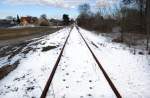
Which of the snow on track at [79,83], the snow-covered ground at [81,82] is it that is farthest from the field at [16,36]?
the snow on track at [79,83]

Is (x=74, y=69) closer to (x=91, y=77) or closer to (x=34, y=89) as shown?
(x=91, y=77)

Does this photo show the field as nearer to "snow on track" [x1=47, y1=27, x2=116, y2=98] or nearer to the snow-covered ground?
the snow-covered ground

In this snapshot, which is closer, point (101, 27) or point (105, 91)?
point (105, 91)

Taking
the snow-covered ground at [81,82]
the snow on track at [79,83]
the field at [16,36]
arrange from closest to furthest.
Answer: the snow on track at [79,83] → the snow-covered ground at [81,82] → the field at [16,36]

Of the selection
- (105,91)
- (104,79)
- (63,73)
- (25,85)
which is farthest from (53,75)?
(105,91)

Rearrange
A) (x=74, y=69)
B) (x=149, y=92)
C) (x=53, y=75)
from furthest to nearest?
1. (x=74, y=69)
2. (x=53, y=75)
3. (x=149, y=92)

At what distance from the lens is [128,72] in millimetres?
9469

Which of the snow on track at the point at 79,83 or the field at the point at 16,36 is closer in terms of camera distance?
the snow on track at the point at 79,83

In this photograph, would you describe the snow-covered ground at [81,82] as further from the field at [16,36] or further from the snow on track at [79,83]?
the field at [16,36]

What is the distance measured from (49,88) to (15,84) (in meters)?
1.56

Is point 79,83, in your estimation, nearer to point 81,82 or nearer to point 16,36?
point 81,82

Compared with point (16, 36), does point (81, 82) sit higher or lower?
higher

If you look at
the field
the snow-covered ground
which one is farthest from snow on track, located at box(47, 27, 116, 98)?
the field

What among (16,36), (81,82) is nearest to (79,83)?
(81,82)
